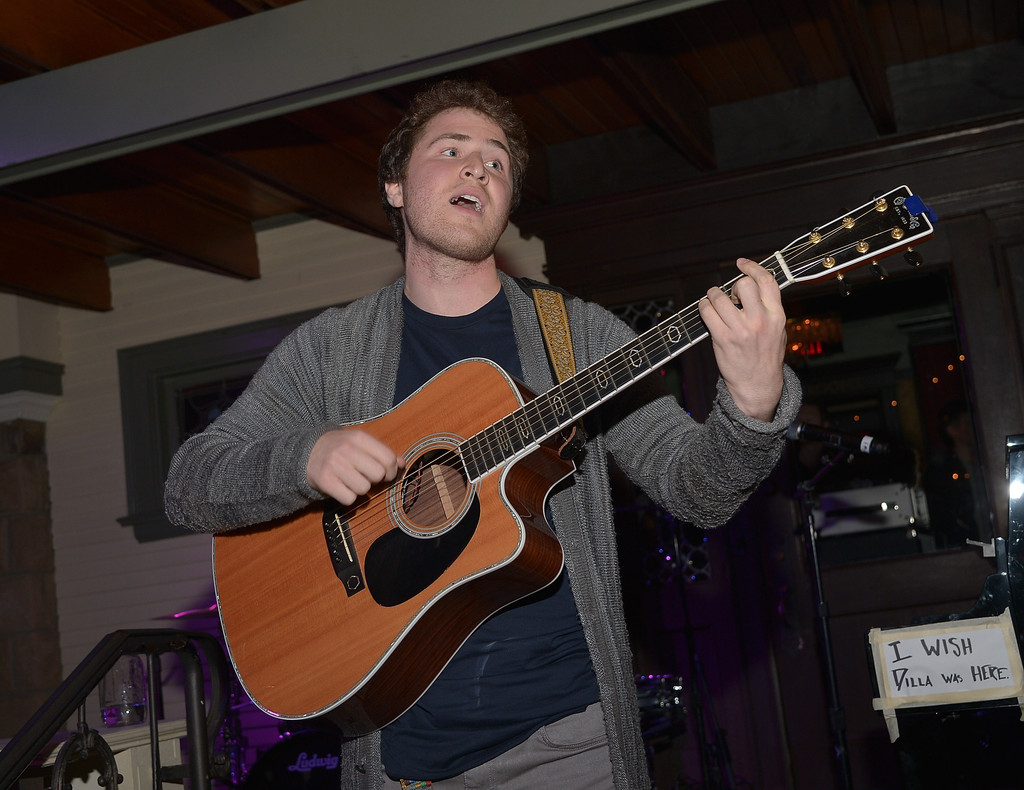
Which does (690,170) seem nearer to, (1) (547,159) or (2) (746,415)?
(1) (547,159)

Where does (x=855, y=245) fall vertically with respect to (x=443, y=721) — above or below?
above

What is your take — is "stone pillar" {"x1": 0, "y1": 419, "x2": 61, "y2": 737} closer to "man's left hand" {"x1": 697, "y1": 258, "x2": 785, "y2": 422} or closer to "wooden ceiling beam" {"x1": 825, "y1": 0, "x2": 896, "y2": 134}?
"wooden ceiling beam" {"x1": 825, "y1": 0, "x2": 896, "y2": 134}

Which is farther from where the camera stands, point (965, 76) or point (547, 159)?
point (547, 159)

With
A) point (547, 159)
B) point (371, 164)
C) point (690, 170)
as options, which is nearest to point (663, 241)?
point (690, 170)

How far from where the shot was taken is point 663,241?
632 cm

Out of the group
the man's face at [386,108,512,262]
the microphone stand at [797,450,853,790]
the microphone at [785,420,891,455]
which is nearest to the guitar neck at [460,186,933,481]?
the man's face at [386,108,512,262]

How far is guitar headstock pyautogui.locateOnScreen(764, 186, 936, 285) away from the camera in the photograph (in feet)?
6.64

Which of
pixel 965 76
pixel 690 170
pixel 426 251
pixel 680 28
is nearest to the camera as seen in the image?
pixel 426 251

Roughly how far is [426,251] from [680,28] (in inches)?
134

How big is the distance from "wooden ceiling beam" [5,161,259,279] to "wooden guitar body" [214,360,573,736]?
3961 mm

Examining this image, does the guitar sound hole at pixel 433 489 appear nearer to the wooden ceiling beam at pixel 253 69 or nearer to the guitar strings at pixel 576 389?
the guitar strings at pixel 576 389

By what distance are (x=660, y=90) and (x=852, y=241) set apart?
11.6ft

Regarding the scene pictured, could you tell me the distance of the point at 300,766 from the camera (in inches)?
215

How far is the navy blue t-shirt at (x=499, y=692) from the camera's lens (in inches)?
78.2
